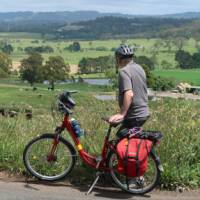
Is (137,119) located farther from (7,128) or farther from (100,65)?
(100,65)

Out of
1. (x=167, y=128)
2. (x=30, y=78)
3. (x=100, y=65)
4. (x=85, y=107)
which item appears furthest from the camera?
(x=100, y=65)

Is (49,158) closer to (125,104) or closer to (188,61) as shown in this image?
(125,104)

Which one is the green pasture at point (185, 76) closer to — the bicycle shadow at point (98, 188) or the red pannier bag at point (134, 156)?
the bicycle shadow at point (98, 188)

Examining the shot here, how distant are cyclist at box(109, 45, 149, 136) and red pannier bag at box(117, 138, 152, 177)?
1.01 feet

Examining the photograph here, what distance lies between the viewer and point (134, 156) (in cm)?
666

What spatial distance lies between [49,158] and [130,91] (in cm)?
161

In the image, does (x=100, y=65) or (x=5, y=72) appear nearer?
(x=5, y=72)

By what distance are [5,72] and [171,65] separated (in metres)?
51.4

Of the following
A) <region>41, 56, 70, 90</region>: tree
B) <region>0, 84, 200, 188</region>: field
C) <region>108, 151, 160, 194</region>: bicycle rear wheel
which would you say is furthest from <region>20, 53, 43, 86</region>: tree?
<region>108, 151, 160, 194</region>: bicycle rear wheel

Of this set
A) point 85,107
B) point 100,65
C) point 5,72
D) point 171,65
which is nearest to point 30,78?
point 5,72

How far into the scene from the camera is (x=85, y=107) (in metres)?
9.98

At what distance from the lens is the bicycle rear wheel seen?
6.85 metres

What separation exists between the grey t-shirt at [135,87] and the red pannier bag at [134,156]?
14.7 inches

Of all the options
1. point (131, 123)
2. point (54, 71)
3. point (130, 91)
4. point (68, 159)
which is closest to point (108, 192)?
point (68, 159)
